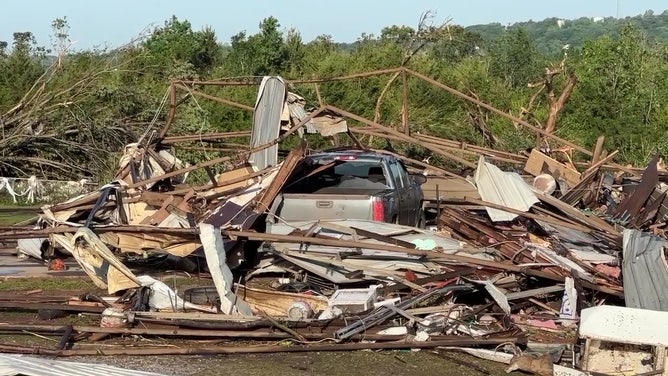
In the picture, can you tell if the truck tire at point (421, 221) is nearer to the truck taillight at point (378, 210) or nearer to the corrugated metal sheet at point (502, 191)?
the corrugated metal sheet at point (502, 191)

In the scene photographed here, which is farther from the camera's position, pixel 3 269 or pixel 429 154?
pixel 429 154

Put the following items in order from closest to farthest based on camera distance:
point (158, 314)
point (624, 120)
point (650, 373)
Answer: point (650, 373)
point (158, 314)
point (624, 120)

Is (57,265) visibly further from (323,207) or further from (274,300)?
(274,300)

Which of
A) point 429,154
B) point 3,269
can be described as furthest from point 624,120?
point 3,269

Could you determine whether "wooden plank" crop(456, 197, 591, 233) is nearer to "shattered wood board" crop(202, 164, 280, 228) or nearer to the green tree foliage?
"shattered wood board" crop(202, 164, 280, 228)

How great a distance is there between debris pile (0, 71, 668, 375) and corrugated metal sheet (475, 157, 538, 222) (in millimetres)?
18

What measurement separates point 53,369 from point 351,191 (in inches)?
228

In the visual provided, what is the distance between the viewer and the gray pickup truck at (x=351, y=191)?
11.7 metres

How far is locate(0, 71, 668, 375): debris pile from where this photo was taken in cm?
858

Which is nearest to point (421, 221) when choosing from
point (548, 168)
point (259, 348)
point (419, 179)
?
point (419, 179)

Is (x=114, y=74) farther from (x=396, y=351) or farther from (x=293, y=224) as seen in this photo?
(x=396, y=351)

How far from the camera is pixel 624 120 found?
31.5m

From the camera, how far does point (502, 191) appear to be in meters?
11.9

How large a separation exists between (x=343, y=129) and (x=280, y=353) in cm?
506
